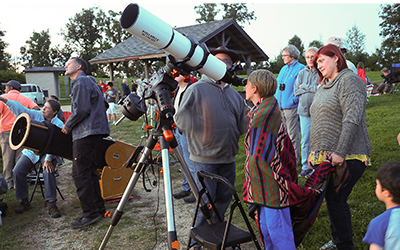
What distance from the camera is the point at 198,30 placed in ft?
48.3

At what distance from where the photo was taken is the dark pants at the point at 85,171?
3.80 m

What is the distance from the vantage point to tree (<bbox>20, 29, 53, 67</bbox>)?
184ft

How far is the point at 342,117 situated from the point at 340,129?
0.10 metres

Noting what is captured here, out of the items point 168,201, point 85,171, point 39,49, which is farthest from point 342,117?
point 39,49

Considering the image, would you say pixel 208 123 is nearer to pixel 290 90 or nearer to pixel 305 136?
pixel 305 136

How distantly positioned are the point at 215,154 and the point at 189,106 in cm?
51

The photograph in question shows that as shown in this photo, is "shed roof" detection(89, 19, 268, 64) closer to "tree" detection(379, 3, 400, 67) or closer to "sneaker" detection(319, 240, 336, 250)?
"sneaker" detection(319, 240, 336, 250)

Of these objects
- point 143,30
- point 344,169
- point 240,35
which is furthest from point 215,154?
point 240,35

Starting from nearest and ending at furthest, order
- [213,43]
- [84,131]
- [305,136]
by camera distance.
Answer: [84,131], [305,136], [213,43]

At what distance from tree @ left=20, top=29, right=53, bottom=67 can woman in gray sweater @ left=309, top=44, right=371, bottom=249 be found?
6257 cm

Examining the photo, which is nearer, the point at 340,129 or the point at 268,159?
the point at 268,159

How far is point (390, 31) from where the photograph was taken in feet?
131

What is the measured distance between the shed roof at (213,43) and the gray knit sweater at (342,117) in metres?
10.5

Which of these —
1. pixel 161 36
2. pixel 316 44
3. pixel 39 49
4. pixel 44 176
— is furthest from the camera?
pixel 39 49
